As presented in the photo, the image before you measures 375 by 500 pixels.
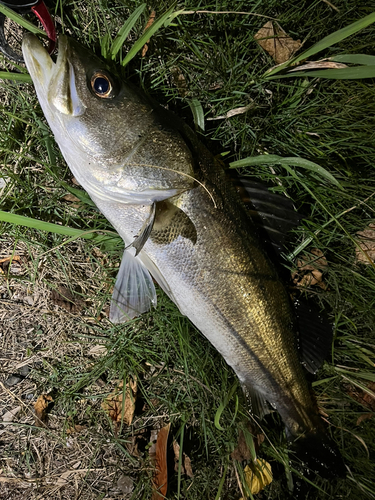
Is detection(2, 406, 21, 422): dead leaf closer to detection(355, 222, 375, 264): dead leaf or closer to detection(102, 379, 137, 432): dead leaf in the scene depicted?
detection(102, 379, 137, 432): dead leaf

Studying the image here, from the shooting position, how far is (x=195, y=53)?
2.31 metres

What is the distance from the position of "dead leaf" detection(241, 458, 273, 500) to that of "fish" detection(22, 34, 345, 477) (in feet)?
1.00

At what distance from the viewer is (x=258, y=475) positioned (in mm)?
2512

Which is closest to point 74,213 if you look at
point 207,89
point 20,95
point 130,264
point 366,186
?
point 130,264

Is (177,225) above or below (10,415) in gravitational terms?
above

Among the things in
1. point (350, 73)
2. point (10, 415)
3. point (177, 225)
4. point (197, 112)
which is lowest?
point (10, 415)

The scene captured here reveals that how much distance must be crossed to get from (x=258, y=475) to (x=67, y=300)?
197cm

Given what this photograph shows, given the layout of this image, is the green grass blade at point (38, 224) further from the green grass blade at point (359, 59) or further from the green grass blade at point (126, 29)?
the green grass blade at point (359, 59)

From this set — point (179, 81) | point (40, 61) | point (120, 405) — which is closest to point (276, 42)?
point (179, 81)

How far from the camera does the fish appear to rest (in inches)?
67.2

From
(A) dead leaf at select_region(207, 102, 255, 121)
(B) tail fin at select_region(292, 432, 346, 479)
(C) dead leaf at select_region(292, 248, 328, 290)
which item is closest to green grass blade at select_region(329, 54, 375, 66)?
(A) dead leaf at select_region(207, 102, 255, 121)

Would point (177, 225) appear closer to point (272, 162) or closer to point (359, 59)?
point (272, 162)

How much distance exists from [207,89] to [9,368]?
2538mm

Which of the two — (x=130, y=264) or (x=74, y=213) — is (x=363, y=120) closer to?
(x=130, y=264)
